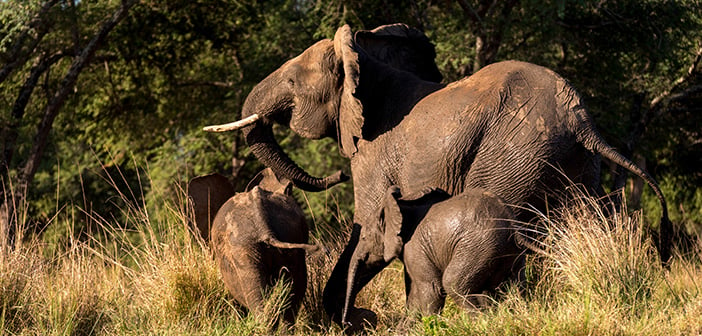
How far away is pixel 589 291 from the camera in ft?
15.9

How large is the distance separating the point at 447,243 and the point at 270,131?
1935 millimetres

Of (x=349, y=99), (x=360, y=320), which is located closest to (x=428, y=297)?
(x=360, y=320)

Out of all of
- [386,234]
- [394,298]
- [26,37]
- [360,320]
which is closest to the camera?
[386,234]

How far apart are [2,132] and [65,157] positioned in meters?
5.73

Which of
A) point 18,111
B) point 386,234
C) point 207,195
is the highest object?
point 386,234

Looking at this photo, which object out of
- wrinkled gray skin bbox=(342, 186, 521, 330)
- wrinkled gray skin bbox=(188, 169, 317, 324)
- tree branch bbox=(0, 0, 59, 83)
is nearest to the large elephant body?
wrinkled gray skin bbox=(342, 186, 521, 330)

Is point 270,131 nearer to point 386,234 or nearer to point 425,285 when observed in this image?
point 386,234

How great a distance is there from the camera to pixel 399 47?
20.8 ft

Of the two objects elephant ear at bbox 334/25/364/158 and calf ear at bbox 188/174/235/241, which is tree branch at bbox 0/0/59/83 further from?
elephant ear at bbox 334/25/364/158

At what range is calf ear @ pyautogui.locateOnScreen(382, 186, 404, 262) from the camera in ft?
15.6

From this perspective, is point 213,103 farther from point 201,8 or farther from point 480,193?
point 480,193

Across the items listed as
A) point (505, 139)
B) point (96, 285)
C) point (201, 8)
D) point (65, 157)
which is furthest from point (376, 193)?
point (65, 157)

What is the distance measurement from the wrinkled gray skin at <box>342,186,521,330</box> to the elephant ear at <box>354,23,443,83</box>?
154cm

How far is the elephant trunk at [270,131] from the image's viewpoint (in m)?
5.96
